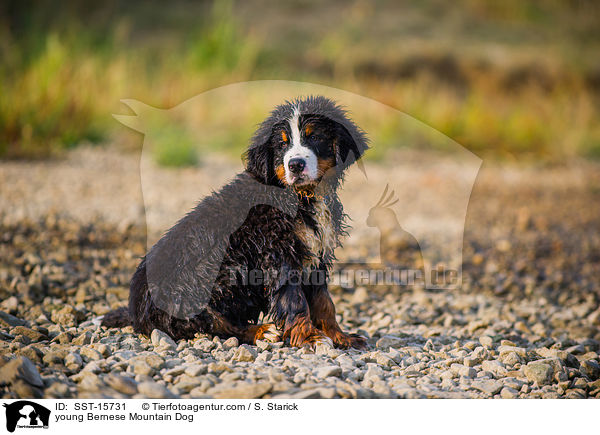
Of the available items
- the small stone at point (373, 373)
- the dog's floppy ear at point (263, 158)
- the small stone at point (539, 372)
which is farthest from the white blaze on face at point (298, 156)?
the small stone at point (539, 372)

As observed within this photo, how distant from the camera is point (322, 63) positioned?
13.0 metres

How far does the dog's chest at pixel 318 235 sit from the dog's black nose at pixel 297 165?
258 millimetres

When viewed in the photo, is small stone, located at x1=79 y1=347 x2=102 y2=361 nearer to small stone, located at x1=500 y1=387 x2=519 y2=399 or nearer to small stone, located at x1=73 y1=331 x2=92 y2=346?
small stone, located at x1=73 y1=331 x2=92 y2=346

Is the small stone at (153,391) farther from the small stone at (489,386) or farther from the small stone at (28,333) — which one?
the small stone at (489,386)

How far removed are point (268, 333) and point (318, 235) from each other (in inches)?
23.6

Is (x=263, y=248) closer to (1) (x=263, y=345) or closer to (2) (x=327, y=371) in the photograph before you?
(1) (x=263, y=345)

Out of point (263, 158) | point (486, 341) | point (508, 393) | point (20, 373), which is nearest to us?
point (20, 373)

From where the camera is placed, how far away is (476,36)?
610 inches

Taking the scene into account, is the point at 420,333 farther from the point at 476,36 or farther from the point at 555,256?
the point at 476,36

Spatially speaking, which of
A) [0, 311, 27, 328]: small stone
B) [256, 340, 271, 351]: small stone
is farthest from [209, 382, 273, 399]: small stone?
[0, 311, 27, 328]: small stone
